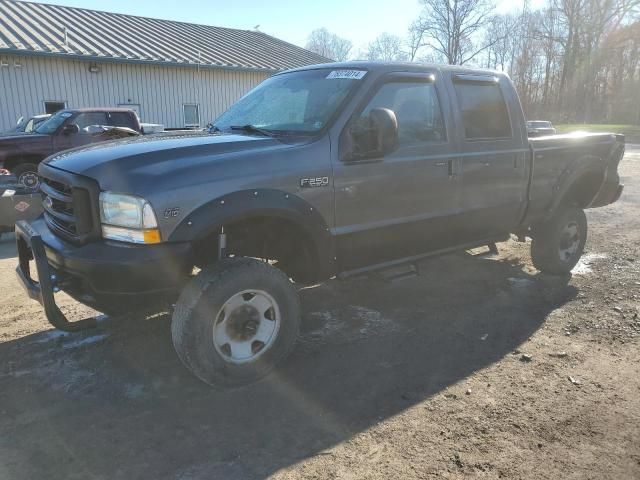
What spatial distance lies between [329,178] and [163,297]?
1343mm

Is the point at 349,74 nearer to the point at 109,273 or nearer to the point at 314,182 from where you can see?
the point at 314,182

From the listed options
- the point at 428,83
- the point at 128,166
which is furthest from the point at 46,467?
the point at 428,83

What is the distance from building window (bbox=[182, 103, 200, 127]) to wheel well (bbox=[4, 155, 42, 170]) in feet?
30.5

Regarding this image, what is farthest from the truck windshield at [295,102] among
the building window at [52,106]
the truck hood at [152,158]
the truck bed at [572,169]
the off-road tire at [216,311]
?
the building window at [52,106]

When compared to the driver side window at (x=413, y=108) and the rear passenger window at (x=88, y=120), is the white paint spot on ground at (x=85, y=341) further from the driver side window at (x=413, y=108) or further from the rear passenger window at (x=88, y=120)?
the rear passenger window at (x=88, y=120)

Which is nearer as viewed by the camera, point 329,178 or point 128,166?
point 128,166

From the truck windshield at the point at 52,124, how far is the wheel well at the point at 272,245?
8.67m

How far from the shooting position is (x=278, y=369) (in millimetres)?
3572

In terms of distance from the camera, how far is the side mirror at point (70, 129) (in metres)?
10.4

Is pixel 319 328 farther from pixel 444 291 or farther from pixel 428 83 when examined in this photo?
pixel 428 83

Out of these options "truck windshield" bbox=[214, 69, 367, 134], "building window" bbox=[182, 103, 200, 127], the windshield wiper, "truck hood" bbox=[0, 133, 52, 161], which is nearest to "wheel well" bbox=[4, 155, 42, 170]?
"truck hood" bbox=[0, 133, 52, 161]

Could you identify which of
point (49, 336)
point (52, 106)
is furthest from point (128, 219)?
point (52, 106)

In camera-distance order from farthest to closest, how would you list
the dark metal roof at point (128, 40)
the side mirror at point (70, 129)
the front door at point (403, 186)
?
the dark metal roof at point (128, 40) < the side mirror at point (70, 129) < the front door at point (403, 186)

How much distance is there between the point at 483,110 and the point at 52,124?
9390 mm
